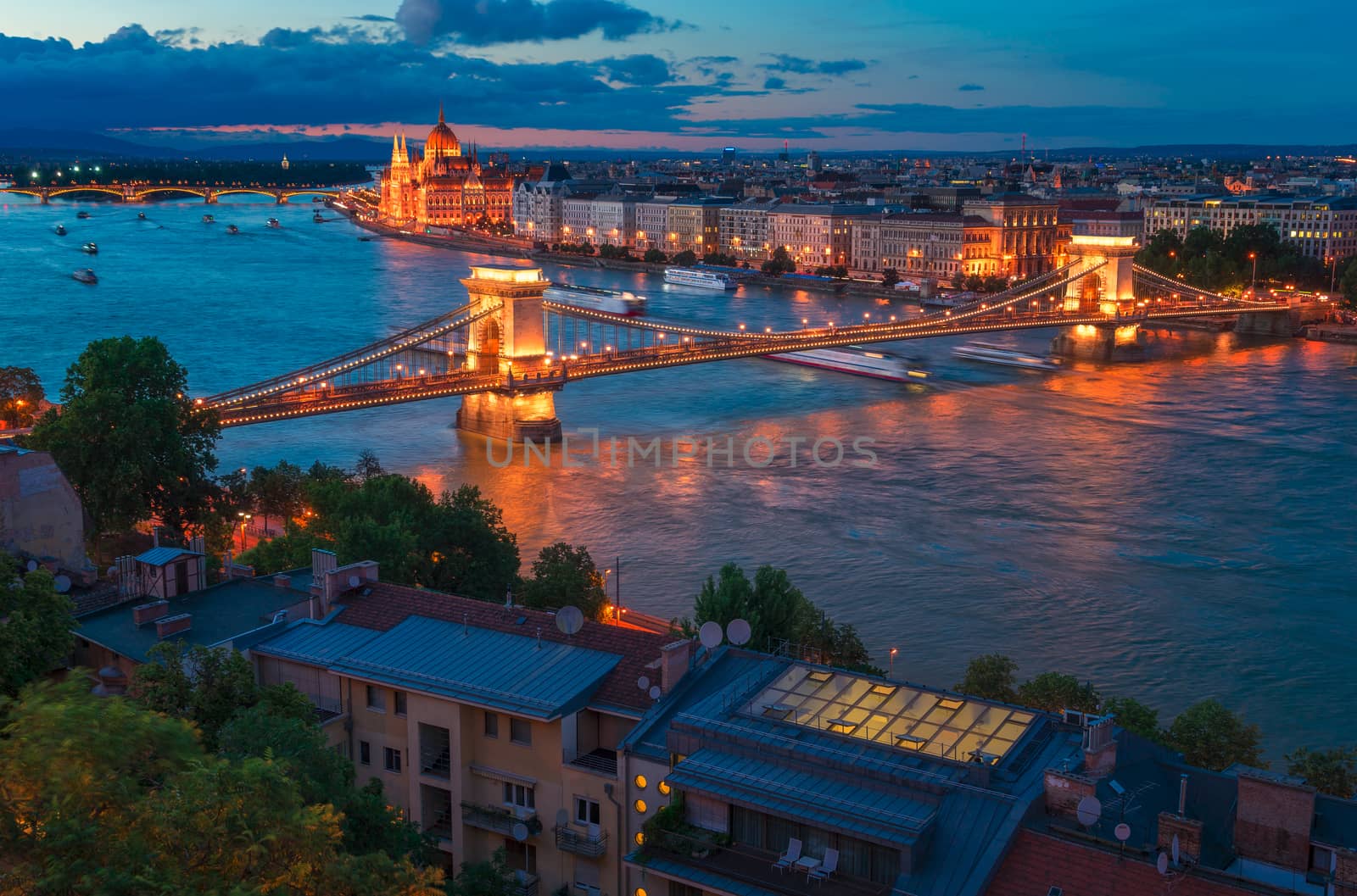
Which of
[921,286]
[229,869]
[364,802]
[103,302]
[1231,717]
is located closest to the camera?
[229,869]

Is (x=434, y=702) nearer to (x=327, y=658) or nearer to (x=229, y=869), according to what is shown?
(x=327, y=658)

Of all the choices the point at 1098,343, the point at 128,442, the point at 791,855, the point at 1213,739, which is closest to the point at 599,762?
the point at 791,855

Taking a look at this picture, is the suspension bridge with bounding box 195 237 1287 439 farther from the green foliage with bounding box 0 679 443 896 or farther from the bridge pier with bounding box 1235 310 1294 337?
the green foliage with bounding box 0 679 443 896

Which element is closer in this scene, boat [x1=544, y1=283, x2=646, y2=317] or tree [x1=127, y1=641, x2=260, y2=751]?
tree [x1=127, y1=641, x2=260, y2=751]

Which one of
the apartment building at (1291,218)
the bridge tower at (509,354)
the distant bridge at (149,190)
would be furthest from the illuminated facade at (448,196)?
the bridge tower at (509,354)

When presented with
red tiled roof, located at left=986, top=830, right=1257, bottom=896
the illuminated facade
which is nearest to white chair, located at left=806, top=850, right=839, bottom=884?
red tiled roof, located at left=986, top=830, right=1257, bottom=896

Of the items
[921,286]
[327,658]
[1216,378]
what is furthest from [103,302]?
[327,658]

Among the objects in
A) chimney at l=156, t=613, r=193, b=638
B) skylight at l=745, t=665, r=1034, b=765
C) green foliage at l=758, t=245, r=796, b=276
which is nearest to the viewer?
skylight at l=745, t=665, r=1034, b=765

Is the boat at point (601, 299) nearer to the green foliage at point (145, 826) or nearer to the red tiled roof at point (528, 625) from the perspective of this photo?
the red tiled roof at point (528, 625)
